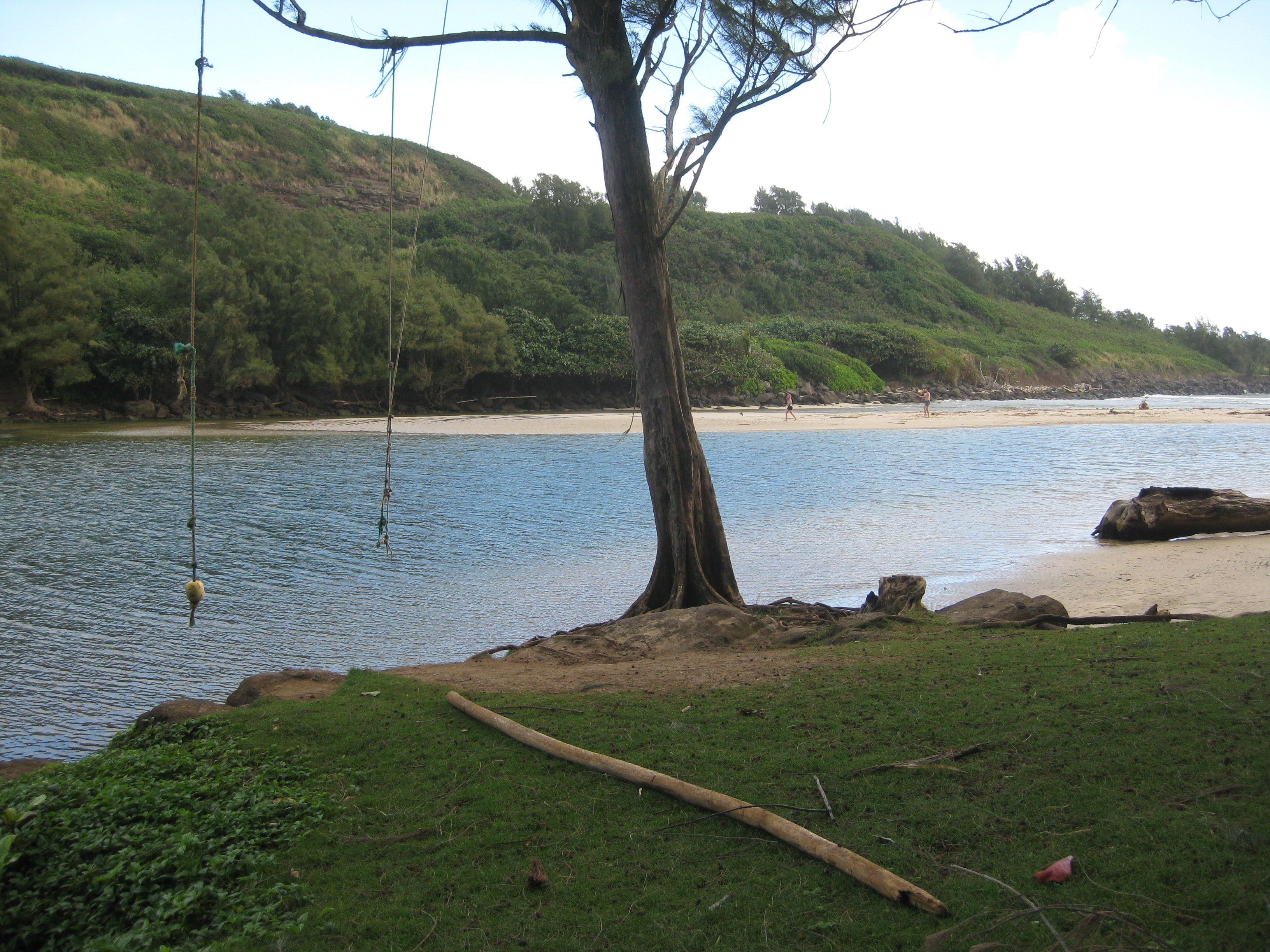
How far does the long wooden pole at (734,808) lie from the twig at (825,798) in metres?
0.16

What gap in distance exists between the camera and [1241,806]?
3051mm

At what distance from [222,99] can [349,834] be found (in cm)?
11162

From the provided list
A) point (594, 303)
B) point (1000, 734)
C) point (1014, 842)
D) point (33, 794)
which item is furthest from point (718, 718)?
point (594, 303)

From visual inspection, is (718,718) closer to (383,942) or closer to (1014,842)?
(1014,842)

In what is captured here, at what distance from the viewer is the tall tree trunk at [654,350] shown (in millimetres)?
8227

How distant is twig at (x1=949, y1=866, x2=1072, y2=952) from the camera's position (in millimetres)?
2379

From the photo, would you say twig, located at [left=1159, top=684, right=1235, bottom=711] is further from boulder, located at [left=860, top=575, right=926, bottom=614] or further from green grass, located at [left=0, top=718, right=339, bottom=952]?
green grass, located at [left=0, top=718, right=339, bottom=952]

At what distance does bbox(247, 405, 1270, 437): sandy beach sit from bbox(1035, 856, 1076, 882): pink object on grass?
3092cm

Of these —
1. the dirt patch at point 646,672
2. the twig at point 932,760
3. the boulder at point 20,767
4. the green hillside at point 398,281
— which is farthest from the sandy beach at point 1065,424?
the boulder at point 20,767

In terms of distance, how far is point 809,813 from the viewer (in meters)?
3.38

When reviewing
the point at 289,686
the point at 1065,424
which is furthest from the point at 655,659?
the point at 1065,424

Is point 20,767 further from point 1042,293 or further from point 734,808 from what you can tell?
point 1042,293

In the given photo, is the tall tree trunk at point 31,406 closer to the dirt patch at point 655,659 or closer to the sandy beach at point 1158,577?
the dirt patch at point 655,659

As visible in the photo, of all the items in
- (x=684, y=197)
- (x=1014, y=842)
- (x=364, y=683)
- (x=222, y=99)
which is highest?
(x=222, y=99)
